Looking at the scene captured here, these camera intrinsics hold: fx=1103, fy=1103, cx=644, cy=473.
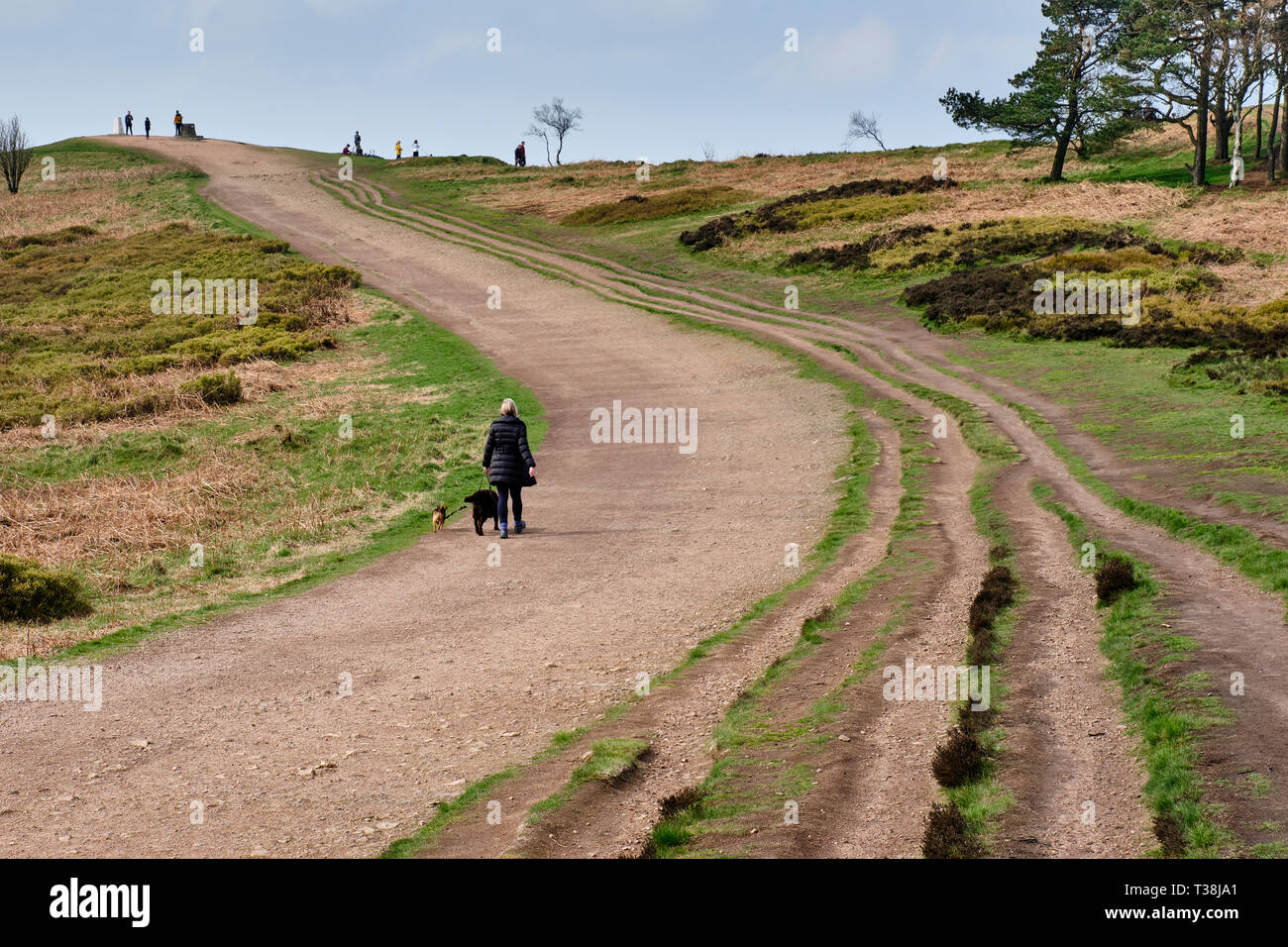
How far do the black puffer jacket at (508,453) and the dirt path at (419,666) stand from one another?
1.17m

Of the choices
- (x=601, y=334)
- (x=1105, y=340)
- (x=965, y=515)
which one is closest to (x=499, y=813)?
(x=965, y=515)

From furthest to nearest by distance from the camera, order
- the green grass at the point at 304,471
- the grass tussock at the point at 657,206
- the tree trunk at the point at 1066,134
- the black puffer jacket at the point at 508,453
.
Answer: the grass tussock at the point at 657,206
the tree trunk at the point at 1066,134
the black puffer jacket at the point at 508,453
the green grass at the point at 304,471

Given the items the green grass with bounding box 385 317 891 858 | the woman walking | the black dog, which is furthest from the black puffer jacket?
the green grass with bounding box 385 317 891 858

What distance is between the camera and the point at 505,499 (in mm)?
19250

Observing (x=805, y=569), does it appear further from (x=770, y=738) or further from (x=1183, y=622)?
(x=770, y=738)

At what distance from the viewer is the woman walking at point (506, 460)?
18.8 meters

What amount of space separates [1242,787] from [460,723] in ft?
22.7

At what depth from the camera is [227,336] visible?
139 feet

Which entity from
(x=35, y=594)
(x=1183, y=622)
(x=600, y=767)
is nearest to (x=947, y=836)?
(x=600, y=767)

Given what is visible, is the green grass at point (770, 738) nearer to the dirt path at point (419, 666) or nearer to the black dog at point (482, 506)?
the dirt path at point (419, 666)

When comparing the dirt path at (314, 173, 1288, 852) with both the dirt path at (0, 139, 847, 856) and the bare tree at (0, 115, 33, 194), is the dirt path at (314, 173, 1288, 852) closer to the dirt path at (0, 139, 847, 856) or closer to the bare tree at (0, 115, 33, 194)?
the dirt path at (0, 139, 847, 856)

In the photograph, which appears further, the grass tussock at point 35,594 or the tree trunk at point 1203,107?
the tree trunk at point 1203,107

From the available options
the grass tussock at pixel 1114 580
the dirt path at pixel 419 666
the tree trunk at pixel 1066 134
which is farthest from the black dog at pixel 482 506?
the tree trunk at pixel 1066 134

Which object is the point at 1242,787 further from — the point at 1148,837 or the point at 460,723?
the point at 460,723
